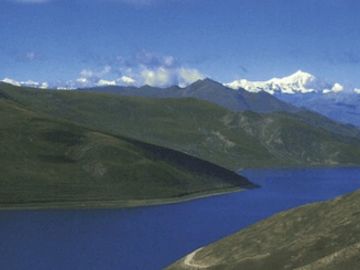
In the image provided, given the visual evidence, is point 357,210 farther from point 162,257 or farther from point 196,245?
point 196,245

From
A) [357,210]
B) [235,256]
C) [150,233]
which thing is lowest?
[150,233]

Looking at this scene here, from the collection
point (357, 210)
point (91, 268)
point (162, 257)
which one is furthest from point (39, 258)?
point (357, 210)

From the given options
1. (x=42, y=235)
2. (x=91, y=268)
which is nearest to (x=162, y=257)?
(x=91, y=268)

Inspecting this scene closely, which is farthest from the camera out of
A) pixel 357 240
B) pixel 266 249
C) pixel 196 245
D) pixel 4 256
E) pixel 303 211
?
pixel 196 245

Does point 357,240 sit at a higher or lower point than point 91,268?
higher

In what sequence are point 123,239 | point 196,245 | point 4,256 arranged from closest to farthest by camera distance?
point 4,256 → point 196,245 → point 123,239

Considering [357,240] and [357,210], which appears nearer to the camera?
[357,240]
